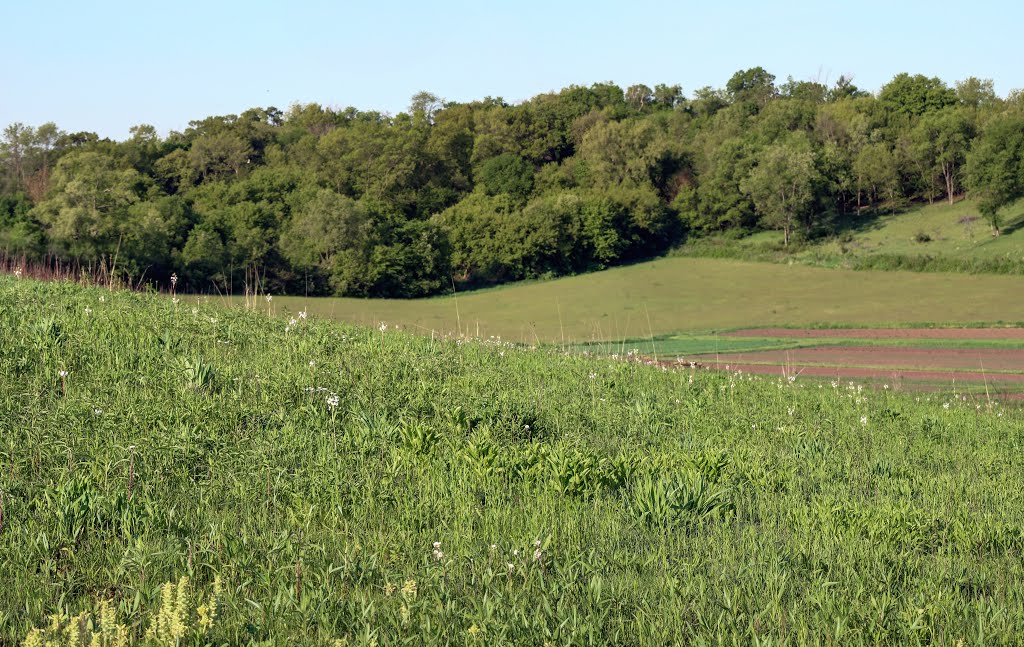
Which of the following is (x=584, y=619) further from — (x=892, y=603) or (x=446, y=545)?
(x=892, y=603)

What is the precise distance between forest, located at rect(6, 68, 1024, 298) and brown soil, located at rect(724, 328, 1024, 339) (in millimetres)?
34652

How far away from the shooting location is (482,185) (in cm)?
9031

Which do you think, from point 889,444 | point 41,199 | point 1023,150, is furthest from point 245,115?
point 889,444

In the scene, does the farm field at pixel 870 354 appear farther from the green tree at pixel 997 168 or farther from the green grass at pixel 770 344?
the green tree at pixel 997 168

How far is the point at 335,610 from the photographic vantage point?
405 centimetres

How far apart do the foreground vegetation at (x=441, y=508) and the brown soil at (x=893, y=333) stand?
900 inches

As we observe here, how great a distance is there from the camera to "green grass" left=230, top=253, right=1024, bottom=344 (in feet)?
129

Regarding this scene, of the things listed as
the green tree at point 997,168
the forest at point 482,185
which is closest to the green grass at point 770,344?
the forest at point 482,185

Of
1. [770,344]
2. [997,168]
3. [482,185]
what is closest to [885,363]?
[770,344]

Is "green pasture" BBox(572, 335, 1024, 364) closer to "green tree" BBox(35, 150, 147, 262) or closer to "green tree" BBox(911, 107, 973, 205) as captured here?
"green tree" BBox(35, 150, 147, 262)

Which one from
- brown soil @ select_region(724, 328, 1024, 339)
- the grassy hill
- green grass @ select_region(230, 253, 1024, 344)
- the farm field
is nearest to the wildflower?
the farm field

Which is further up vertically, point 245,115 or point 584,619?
point 245,115

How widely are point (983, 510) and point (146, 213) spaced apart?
222 ft

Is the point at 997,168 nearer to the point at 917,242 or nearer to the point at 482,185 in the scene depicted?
the point at 917,242
